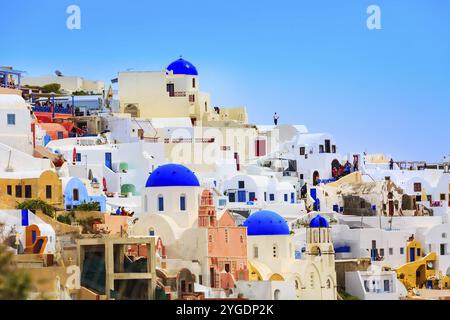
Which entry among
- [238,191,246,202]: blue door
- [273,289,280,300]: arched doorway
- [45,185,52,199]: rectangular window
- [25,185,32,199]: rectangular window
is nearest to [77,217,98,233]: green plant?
[45,185,52,199]: rectangular window

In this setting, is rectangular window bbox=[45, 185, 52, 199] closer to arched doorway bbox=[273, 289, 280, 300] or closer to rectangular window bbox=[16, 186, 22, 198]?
rectangular window bbox=[16, 186, 22, 198]

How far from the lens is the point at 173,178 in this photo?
1558 inches

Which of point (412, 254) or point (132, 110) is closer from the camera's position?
point (412, 254)

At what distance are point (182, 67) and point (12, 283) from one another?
1474 inches

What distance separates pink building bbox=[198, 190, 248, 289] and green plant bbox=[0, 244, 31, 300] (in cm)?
1962

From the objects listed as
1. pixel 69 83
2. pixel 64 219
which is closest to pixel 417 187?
pixel 69 83

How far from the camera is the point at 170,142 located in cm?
5059

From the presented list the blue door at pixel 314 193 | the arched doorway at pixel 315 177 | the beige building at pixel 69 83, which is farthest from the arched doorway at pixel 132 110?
the blue door at pixel 314 193

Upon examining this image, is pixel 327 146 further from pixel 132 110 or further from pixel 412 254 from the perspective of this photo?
pixel 412 254

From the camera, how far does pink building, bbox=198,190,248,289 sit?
38.4 meters

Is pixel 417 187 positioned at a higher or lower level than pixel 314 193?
higher

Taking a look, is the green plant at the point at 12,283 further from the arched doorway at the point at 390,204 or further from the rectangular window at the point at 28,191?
the arched doorway at the point at 390,204

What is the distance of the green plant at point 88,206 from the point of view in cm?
4047

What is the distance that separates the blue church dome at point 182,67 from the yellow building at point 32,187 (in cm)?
1553
